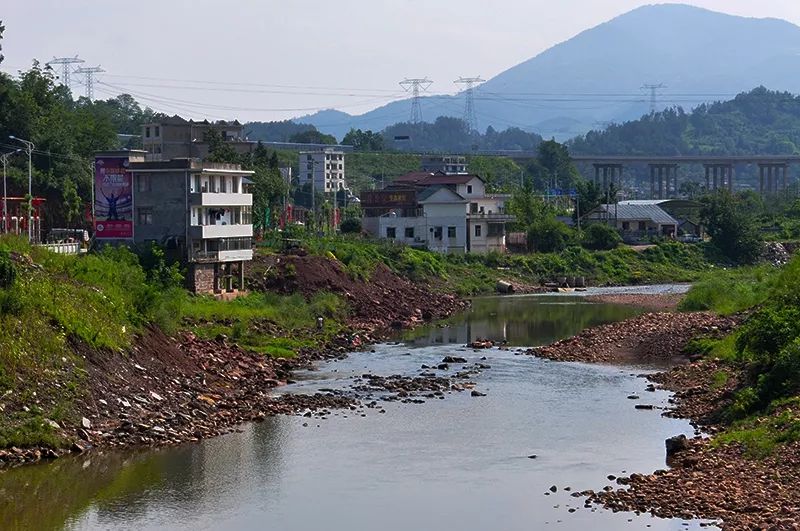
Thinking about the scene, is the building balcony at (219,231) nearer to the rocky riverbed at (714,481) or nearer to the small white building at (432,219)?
the rocky riverbed at (714,481)

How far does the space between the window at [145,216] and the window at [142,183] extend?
69cm

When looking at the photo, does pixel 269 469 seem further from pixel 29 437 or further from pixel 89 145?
pixel 89 145

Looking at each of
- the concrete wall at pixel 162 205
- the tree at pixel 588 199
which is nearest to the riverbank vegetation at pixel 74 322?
the concrete wall at pixel 162 205

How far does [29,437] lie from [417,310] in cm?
Result: 2799

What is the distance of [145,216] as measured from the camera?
1654 inches

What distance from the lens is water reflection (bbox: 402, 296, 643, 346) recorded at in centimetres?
4219

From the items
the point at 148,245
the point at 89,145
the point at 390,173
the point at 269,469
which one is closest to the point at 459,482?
the point at 269,469

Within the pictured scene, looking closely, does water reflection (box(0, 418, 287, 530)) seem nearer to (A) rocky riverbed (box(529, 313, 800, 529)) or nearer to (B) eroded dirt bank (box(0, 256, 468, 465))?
(B) eroded dirt bank (box(0, 256, 468, 465))

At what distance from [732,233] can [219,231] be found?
1591 inches

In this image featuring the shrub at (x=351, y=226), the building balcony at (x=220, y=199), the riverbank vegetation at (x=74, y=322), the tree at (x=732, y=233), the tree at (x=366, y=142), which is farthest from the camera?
the tree at (x=366, y=142)

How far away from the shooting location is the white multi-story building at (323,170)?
106 metres

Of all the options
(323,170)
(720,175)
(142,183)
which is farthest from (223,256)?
(720,175)

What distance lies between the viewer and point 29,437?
875 inches

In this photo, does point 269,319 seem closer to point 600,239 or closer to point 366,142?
point 600,239
